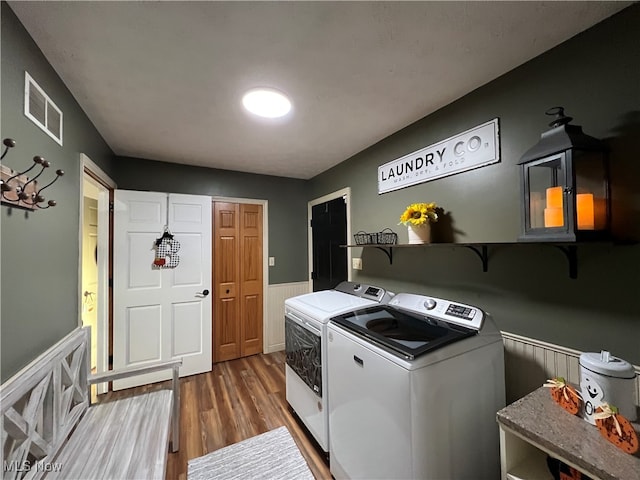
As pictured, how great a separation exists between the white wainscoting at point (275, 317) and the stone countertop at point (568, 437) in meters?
2.81

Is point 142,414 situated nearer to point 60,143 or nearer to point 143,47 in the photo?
point 60,143

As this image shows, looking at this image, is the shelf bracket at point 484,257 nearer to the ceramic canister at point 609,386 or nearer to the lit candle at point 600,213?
the lit candle at point 600,213

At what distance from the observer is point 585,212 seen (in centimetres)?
108

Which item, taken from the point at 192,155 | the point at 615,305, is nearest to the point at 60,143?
the point at 192,155

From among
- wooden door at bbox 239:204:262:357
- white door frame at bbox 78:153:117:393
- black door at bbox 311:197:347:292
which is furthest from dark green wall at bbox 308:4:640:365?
white door frame at bbox 78:153:117:393

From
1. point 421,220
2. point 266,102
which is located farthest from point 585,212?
point 266,102

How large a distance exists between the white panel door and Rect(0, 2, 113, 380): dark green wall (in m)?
1.07

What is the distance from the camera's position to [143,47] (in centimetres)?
123

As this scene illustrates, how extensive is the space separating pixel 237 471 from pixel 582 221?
2.30 m

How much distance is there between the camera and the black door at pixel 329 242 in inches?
117

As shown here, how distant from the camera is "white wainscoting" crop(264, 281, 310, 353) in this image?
344 centimetres

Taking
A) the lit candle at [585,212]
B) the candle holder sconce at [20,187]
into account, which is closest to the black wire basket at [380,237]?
the lit candle at [585,212]

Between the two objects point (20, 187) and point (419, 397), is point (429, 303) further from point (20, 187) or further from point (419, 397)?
point (20, 187)

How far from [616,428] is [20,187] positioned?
7.63 feet
